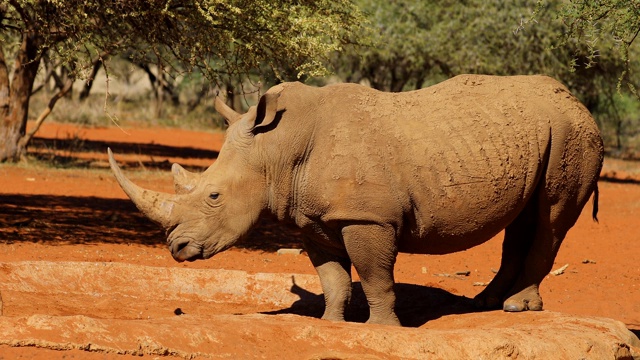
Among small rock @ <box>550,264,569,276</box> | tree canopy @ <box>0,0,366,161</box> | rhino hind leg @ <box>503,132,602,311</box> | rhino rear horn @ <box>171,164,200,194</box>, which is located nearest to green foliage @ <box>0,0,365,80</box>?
tree canopy @ <box>0,0,366,161</box>

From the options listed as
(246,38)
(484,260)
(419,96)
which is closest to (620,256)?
(484,260)

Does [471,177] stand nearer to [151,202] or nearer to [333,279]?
[333,279]

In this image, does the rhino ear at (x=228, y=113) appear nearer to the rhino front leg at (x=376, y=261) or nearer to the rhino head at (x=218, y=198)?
the rhino head at (x=218, y=198)

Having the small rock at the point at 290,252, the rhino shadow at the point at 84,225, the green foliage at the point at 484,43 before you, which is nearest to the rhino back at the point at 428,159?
the rhino shadow at the point at 84,225

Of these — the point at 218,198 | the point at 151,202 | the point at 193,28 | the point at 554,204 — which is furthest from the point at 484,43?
the point at 151,202

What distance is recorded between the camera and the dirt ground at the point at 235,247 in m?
10.1

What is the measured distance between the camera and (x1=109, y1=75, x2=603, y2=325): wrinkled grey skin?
23.7ft

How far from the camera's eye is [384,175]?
7.25 metres

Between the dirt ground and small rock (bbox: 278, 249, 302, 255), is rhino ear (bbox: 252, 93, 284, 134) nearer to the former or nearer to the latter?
the dirt ground

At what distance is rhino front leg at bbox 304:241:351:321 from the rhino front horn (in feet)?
4.38

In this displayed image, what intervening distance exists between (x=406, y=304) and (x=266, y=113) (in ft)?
7.96

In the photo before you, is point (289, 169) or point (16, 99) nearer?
point (289, 169)

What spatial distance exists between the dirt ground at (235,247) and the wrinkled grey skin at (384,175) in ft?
2.49

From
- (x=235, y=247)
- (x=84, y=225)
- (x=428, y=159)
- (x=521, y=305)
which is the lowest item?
(x=84, y=225)
